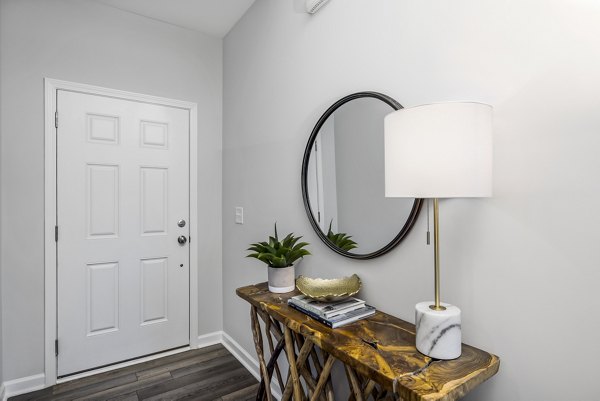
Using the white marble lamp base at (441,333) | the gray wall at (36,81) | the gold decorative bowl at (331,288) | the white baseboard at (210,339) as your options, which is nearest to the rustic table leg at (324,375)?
the gold decorative bowl at (331,288)

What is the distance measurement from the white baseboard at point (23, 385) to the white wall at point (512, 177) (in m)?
2.15

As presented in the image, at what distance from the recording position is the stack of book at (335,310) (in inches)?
49.0

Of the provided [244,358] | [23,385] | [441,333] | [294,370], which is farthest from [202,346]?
[441,333]

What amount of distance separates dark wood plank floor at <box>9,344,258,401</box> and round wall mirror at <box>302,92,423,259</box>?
4.23ft

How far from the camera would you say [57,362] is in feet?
7.34

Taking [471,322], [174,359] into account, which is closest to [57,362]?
[174,359]

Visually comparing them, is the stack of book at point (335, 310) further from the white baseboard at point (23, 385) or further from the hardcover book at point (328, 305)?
the white baseboard at point (23, 385)

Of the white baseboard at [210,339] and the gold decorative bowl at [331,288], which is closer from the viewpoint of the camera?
the gold decorative bowl at [331,288]

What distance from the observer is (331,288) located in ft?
4.57

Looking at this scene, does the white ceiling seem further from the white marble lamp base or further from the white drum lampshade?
the white marble lamp base

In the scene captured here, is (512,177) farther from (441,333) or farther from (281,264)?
(281,264)

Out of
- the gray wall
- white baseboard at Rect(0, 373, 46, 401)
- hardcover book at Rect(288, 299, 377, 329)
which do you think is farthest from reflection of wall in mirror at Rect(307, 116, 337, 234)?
white baseboard at Rect(0, 373, 46, 401)

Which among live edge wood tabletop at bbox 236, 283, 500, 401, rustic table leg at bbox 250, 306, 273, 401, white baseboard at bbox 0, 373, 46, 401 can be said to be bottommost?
white baseboard at bbox 0, 373, 46, 401

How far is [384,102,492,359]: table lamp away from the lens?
2.86 feet
